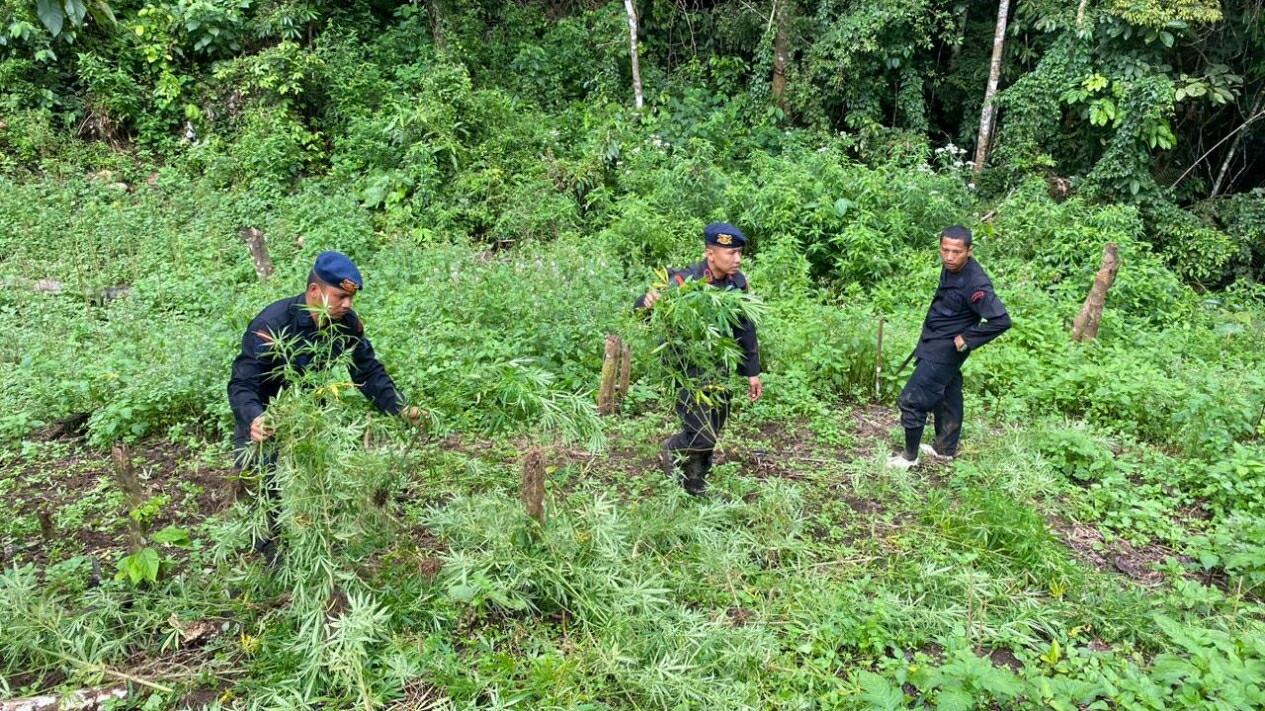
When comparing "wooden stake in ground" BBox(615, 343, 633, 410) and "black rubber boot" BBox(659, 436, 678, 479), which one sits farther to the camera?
"wooden stake in ground" BBox(615, 343, 633, 410)

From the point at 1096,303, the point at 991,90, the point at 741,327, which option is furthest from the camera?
the point at 991,90

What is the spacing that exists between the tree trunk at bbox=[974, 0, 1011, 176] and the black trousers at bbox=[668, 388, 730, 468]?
8953 millimetres

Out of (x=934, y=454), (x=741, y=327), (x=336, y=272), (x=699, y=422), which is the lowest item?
(x=934, y=454)

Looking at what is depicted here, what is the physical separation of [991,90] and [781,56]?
316 cm

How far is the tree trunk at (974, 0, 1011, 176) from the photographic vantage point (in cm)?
1092

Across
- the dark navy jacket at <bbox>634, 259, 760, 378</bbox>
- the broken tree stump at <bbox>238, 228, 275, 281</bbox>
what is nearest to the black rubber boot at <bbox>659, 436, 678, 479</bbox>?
the dark navy jacket at <bbox>634, 259, 760, 378</bbox>

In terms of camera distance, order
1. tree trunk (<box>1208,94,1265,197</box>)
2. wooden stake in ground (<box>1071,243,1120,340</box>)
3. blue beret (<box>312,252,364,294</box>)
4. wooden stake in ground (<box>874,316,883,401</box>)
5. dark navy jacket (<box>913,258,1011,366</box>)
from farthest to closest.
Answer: tree trunk (<box>1208,94,1265,197</box>)
wooden stake in ground (<box>1071,243,1120,340</box>)
wooden stake in ground (<box>874,316,883,401</box>)
dark navy jacket (<box>913,258,1011,366</box>)
blue beret (<box>312,252,364,294</box>)

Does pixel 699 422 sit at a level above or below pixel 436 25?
below

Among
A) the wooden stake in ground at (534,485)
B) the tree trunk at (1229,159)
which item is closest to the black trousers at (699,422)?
the wooden stake in ground at (534,485)

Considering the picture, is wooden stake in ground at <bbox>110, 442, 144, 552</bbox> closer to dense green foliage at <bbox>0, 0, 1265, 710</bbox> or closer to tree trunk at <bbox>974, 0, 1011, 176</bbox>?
dense green foliage at <bbox>0, 0, 1265, 710</bbox>

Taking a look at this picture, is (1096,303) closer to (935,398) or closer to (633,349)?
(935,398)

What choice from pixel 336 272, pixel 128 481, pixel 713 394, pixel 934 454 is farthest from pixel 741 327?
pixel 128 481

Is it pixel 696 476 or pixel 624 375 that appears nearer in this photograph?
pixel 696 476

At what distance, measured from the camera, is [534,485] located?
10.9ft
